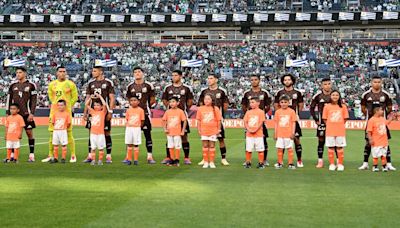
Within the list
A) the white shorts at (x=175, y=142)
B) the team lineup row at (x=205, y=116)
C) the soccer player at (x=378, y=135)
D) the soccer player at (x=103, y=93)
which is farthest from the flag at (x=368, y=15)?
the white shorts at (x=175, y=142)

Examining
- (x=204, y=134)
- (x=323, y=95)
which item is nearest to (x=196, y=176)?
(x=204, y=134)

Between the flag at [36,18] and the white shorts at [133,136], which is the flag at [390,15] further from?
the white shorts at [133,136]

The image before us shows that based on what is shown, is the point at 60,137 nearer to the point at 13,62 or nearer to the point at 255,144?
the point at 255,144

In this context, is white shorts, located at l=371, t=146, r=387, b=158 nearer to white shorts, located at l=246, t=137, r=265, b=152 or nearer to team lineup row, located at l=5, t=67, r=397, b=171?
team lineup row, located at l=5, t=67, r=397, b=171

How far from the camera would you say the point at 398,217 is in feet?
28.8

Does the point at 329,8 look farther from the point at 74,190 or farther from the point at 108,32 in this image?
the point at 74,190

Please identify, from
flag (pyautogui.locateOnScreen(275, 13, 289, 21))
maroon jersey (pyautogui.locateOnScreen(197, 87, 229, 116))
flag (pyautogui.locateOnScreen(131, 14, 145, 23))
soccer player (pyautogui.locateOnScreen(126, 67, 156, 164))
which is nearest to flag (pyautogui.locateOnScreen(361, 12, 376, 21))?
flag (pyautogui.locateOnScreen(275, 13, 289, 21))

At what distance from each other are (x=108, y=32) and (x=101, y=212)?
61.7 metres

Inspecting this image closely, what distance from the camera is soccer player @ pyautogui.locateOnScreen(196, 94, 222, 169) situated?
15578 millimetres

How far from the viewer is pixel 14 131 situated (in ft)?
54.4

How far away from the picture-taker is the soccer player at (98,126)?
16000 mm

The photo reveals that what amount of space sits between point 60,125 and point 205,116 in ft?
11.2

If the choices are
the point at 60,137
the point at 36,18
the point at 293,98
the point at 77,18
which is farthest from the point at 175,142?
the point at 36,18

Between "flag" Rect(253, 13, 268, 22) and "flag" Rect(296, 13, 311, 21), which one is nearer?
"flag" Rect(296, 13, 311, 21)
